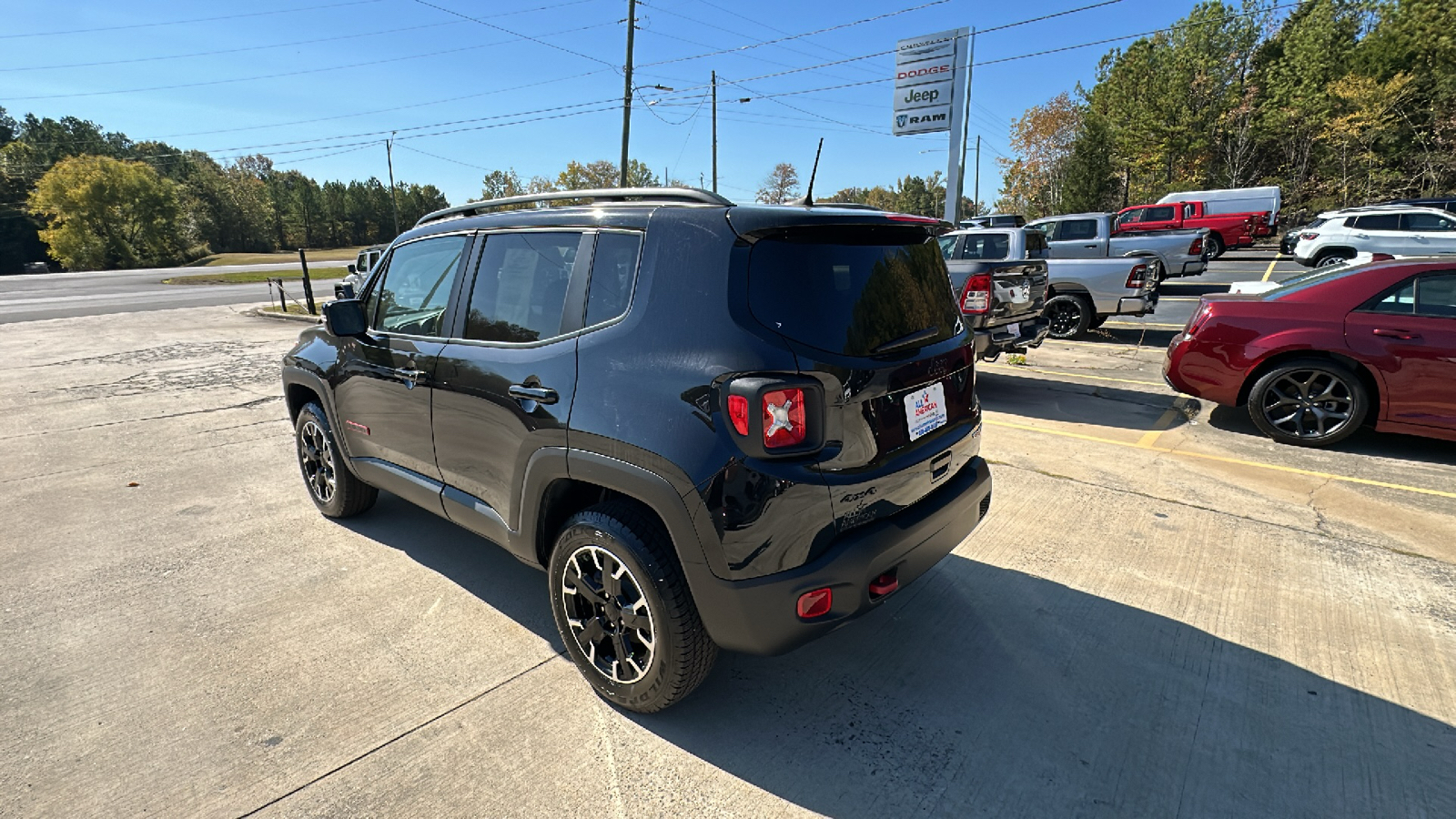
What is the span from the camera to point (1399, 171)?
3244cm

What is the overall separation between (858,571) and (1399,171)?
45756mm

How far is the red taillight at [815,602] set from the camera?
2.10 meters

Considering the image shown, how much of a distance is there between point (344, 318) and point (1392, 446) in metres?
7.52

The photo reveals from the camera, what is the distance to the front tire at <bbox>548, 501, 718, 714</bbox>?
7.43 feet

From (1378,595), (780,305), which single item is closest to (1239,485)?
(1378,595)

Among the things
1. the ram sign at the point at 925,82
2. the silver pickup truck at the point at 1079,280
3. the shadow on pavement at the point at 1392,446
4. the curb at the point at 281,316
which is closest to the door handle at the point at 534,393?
the shadow on pavement at the point at 1392,446

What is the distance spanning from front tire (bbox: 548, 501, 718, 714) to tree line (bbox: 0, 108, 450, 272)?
248ft

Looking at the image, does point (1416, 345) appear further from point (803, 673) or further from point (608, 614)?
point (608, 614)

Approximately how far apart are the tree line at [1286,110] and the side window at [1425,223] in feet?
64.6

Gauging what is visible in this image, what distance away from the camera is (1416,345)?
476cm

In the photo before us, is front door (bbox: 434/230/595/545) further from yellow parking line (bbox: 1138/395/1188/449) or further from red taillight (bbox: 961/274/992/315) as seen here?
red taillight (bbox: 961/274/992/315)

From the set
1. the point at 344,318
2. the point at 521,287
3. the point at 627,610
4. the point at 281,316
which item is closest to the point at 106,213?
the point at 281,316

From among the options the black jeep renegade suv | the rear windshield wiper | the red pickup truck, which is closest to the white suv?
the red pickup truck

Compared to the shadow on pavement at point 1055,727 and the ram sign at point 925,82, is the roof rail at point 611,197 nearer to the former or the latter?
the shadow on pavement at point 1055,727
